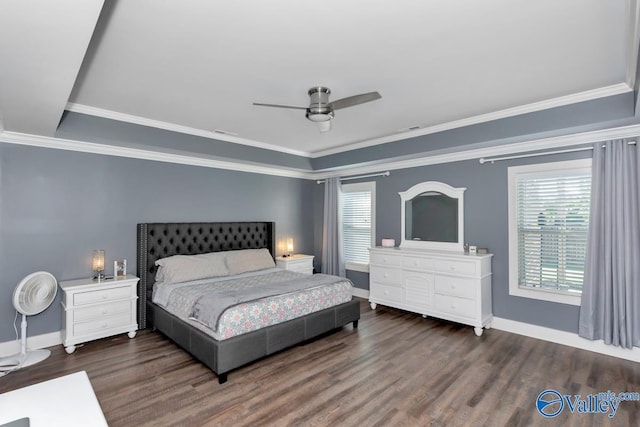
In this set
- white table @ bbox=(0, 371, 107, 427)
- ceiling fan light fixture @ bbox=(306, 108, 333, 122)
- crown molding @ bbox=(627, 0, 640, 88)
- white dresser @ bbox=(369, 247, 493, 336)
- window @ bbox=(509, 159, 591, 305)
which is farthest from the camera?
white dresser @ bbox=(369, 247, 493, 336)

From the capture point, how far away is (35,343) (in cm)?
346

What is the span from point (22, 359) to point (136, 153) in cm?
251

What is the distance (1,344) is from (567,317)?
6.15m

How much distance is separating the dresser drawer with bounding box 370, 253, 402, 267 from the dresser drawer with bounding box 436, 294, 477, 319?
2.39 feet

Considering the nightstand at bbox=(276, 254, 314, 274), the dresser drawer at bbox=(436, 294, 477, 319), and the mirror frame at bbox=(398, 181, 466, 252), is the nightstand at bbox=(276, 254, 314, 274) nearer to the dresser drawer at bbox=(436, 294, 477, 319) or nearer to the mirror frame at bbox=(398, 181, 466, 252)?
the mirror frame at bbox=(398, 181, 466, 252)

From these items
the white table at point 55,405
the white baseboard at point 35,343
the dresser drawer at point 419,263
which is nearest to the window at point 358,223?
the dresser drawer at point 419,263

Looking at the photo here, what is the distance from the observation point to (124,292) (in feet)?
12.2

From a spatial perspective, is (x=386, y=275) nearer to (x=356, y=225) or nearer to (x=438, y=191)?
(x=356, y=225)

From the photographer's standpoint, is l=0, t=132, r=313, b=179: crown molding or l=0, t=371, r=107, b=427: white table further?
l=0, t=132, r=313, b=179: crown molding

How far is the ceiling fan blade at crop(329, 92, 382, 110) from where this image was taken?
2.43 metres

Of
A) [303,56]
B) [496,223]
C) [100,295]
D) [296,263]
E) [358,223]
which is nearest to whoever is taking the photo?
[303,56]

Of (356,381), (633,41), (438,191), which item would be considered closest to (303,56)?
(633,41)

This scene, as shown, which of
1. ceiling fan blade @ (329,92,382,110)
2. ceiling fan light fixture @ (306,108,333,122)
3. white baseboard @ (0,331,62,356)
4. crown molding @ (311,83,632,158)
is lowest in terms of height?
white baseboard @ (0,331,62,356)

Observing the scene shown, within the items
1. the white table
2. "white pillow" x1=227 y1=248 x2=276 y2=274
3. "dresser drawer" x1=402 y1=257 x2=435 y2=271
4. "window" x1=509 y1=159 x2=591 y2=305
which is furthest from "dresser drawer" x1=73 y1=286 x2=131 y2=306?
"window" x1=509 y1=159 x2=591 y2=305
